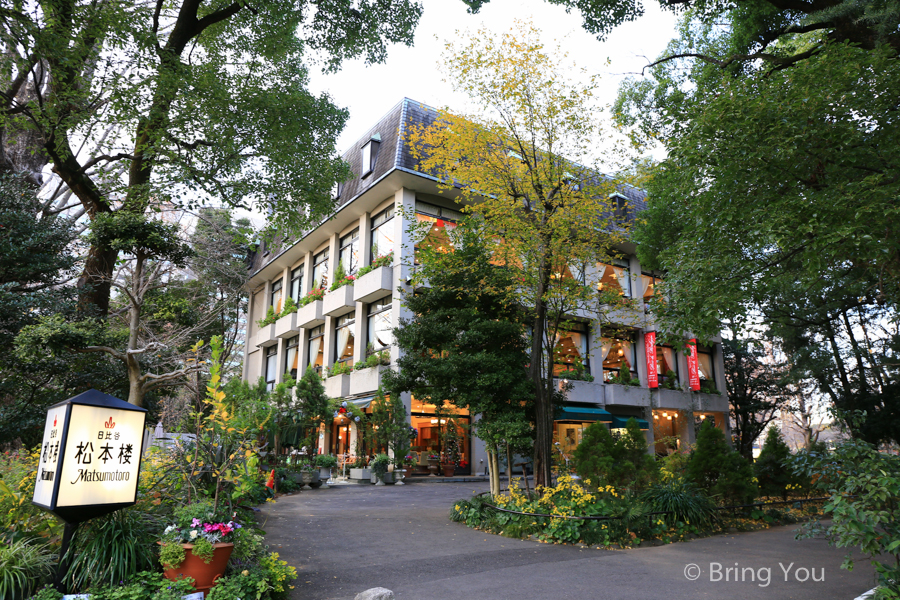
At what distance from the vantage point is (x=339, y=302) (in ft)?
81.9

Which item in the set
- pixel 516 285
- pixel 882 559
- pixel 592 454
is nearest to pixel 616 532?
pixel 592 454

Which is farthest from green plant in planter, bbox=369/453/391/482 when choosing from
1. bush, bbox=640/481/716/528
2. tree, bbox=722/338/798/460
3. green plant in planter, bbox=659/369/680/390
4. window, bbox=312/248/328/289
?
tree, bbox=722/338/798/460

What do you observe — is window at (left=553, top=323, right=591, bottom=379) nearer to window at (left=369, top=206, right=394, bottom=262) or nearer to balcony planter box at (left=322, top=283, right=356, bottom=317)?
window at (left=369, top=206, right=394, bottom=262)

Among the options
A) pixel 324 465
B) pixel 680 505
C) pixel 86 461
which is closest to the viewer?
pixel 86 461

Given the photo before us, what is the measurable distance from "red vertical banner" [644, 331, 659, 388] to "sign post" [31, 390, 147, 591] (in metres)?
27.2

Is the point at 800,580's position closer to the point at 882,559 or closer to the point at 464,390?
the point at 882,559

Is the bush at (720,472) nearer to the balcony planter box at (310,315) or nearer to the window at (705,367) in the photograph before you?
the balcony planter box at (310,315)

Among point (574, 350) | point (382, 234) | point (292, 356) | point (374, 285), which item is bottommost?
point (574, 350)

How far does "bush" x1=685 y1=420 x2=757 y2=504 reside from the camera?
10414 mm

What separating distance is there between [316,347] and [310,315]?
1956mm

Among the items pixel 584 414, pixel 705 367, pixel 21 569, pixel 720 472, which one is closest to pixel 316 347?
pixel 584 414

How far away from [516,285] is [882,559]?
7.36 m

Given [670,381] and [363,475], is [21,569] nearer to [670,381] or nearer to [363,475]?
[363,475]

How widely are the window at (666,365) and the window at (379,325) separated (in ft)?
51.2
